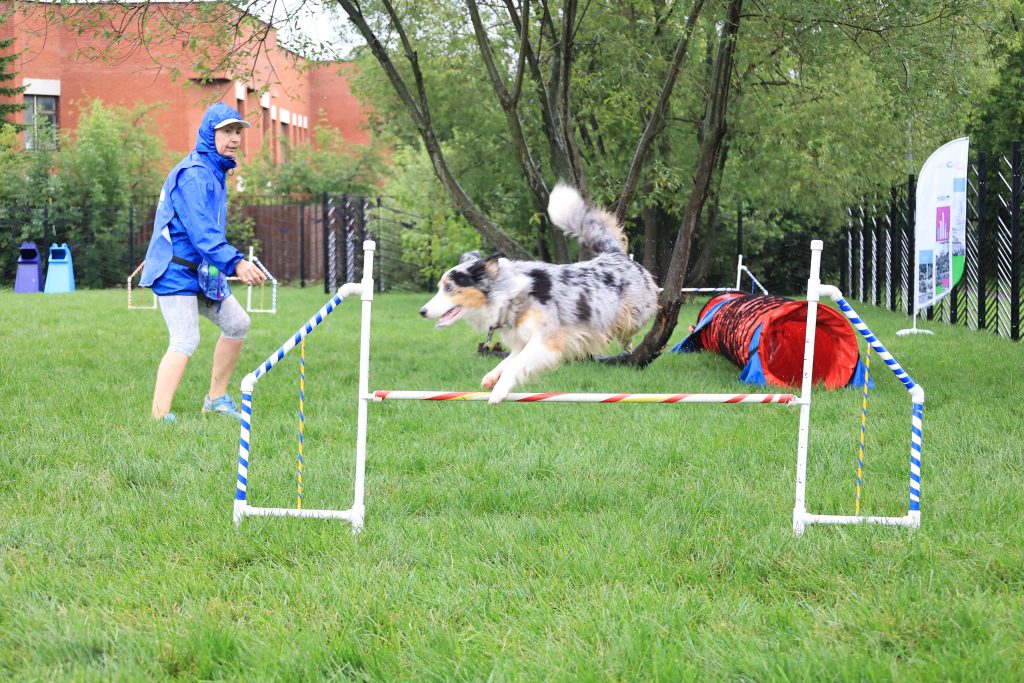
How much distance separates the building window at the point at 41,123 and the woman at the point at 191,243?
2174 centimetres

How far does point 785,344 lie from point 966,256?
7316mm

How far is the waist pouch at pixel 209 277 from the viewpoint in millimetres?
6258

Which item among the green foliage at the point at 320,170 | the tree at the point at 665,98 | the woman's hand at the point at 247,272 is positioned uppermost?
the green foliage at the point at 320,170

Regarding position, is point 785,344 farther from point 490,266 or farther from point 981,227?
point 981,227

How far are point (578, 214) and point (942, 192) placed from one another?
779cm

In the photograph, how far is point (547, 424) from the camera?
21.0ft

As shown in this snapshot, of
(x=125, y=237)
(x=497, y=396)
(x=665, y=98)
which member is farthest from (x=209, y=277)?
(x=125, y=237)

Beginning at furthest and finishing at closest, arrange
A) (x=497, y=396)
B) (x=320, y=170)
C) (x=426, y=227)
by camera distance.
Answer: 1. (x=320, y=170)
2. (x=426, y=227)
3. (x=497, y=396)

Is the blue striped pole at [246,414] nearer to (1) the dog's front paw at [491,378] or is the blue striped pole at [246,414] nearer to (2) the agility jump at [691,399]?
(2) the agility jump at [691,399]

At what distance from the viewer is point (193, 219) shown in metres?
6.12

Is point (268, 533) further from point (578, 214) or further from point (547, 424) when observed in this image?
point (578, 214)

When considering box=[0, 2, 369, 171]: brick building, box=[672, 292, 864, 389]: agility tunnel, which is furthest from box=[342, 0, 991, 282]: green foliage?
box=[0, 2, 369, 171]: brick building

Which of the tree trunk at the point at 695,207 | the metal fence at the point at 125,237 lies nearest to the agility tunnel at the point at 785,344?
the tree trunk at the point at 695,207

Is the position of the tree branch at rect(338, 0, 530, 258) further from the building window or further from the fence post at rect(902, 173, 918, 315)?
the building window
